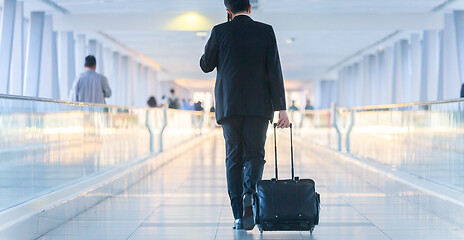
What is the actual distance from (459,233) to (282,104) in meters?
1.54

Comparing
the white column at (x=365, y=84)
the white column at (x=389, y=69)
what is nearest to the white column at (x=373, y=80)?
the white column at (x=365, y=84)

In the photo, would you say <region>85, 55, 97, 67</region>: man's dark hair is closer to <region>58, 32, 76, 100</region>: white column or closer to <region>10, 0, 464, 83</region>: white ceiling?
<region>10, 0, 464, 83</region>: white ceiling

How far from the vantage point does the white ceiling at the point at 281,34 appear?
19.1 meters

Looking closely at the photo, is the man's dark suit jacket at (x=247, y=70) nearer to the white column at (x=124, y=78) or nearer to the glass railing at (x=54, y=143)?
the glass railing at (x=54, y=143)

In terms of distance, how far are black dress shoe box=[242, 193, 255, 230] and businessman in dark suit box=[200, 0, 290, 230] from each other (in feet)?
0.05

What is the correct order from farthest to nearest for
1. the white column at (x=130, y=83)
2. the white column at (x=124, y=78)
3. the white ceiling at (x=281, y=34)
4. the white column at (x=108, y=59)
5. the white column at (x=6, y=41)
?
1. the white column at (x=130, y=83)
2. the white column at (x=124, y=78)
3. the white column at (x=108, y=59)
4. the white ceiling at (x=281, y=34)
5. the white column at (x=6, y=41)

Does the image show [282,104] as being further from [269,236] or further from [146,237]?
[146,237]

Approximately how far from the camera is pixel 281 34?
81.8 feet

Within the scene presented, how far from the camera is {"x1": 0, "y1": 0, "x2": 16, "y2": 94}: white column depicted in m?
17.3

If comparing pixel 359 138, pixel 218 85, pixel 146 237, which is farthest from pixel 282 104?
pixel 359 138

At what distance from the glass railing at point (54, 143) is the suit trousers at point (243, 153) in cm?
143

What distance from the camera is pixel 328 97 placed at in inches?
1945

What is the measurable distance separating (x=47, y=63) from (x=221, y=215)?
17.3 metres

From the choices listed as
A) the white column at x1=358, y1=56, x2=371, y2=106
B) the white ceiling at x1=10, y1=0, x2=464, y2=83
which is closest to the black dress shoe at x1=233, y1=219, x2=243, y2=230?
the white ceiling at x1=10, y1=0, x2=464, y2=83
